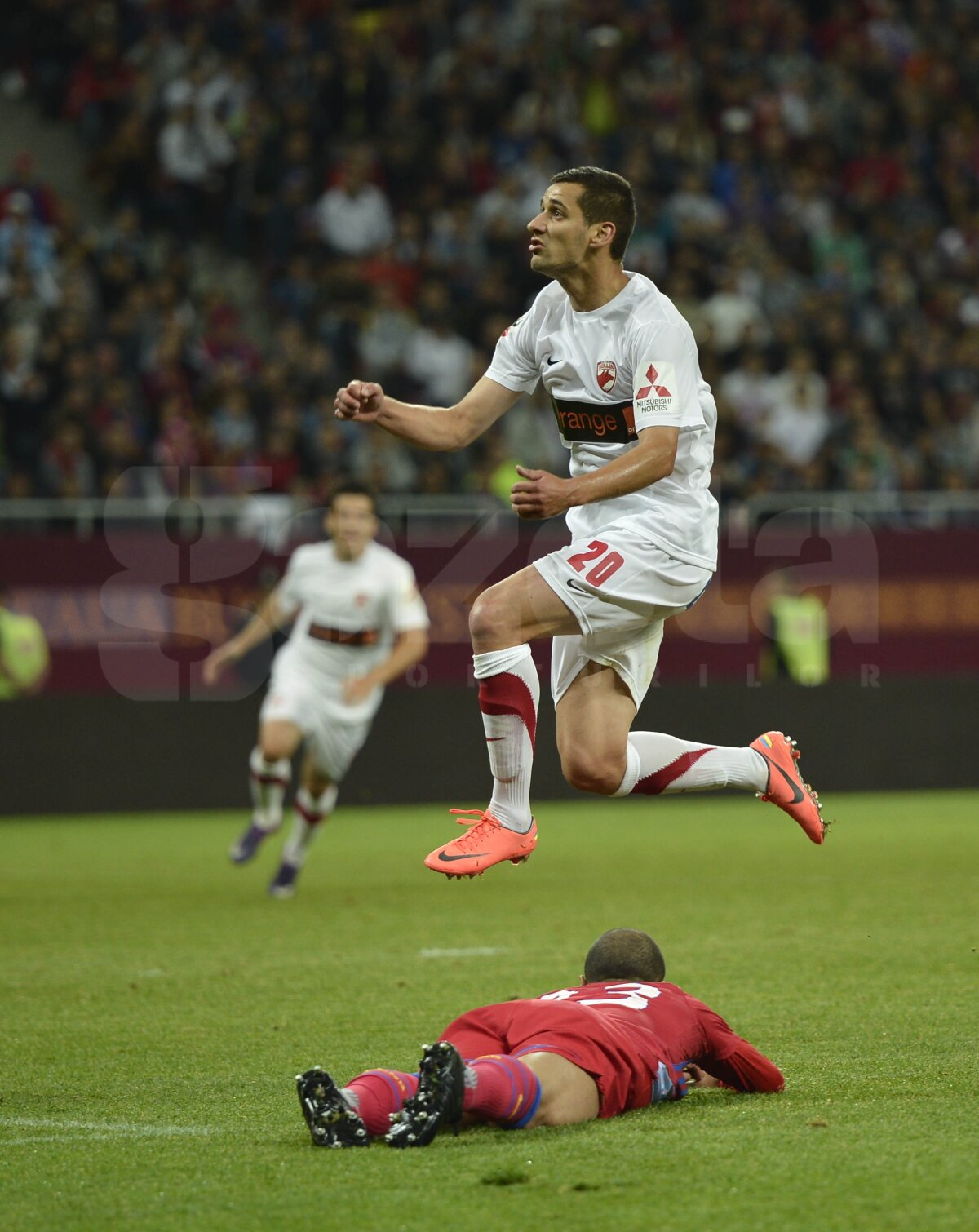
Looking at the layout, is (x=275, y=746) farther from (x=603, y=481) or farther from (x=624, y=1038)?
(x=624, y=1038)

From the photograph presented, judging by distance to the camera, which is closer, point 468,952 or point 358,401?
point 358,401

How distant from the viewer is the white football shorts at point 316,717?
11953 mm

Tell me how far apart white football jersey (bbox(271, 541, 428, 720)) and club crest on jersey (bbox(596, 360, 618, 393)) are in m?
5.90

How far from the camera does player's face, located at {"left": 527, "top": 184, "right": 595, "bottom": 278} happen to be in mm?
6188

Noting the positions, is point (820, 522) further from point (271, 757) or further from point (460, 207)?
point (271, 757)

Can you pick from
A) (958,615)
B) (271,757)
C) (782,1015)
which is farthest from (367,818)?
(782,1015)

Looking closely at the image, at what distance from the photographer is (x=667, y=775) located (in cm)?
656

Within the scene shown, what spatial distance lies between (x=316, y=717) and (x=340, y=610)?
74cm

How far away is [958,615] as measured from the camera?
17.9 metres

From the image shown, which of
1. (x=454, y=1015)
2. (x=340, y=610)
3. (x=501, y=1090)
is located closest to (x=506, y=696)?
(x=454, y=1015)

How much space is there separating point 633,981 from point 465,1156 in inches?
35.9

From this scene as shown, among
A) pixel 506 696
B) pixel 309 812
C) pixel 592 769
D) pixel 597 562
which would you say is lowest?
pixel 309 812

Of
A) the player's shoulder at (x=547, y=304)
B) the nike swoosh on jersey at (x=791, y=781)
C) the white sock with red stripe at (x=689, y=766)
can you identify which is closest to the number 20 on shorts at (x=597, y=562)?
the white sock with red stripe at (x=689, y=766)

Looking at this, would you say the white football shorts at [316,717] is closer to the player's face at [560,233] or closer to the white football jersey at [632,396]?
the white football jersey at [632,396]
